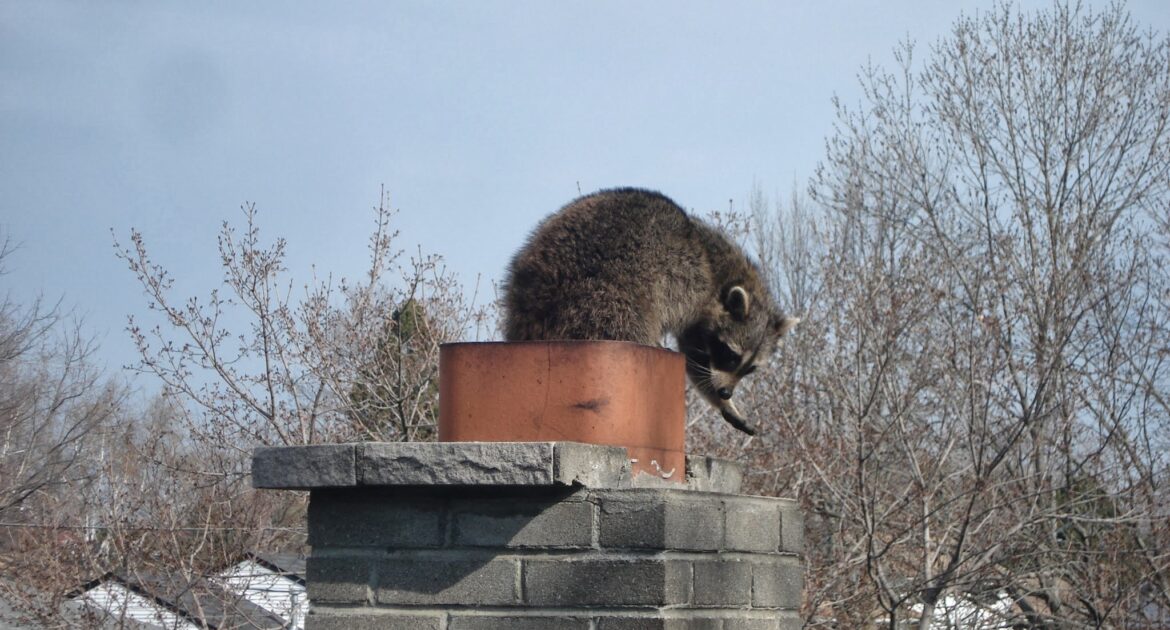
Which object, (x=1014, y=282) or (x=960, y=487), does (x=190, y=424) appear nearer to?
(x=960, y=487)

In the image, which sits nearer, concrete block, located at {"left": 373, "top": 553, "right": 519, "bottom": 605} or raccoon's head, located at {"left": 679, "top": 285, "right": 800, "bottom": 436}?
concrete block, located at {"left": 373, "top": 553, "right": 519, "bottom": 605}

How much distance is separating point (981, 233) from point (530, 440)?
1398 centimetres

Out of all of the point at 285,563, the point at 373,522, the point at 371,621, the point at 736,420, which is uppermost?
the point at 736,420

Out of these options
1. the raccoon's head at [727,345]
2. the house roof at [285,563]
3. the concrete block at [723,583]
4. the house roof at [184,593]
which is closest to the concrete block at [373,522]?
the concrete block at [723,583]

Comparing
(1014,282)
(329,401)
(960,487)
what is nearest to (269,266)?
(329,401)

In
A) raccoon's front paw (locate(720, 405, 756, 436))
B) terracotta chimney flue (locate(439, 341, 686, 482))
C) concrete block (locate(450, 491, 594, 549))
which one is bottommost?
concrete block (locate(450, 491, 594, 549))

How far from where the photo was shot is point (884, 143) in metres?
16.1

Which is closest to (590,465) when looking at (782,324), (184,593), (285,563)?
(782,324)

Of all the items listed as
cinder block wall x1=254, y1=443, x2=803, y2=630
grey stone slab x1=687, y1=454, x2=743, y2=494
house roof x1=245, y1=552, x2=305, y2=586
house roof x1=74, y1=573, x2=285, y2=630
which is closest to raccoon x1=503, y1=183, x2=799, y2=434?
grey stone slab x1=687, y1=454, x2=743, y2=494

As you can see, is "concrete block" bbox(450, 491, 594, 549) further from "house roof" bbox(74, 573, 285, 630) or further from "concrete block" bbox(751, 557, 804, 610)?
"house roof" bbox(74, 573, 285, 630)

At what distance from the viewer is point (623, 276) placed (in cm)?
359

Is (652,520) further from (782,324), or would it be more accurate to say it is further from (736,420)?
(782,324)

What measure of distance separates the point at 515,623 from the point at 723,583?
0.52m

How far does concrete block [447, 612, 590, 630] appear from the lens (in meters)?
2.76
